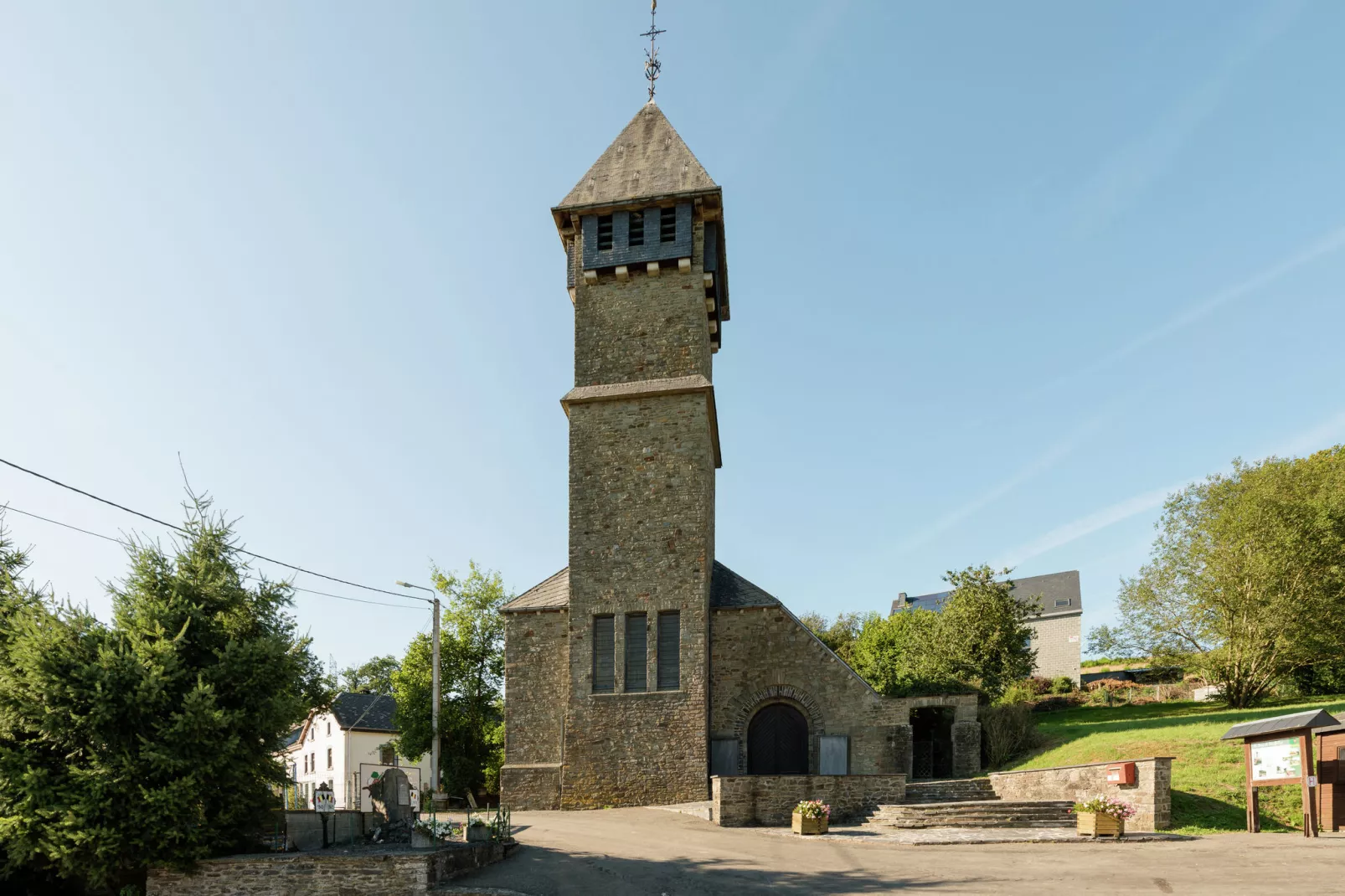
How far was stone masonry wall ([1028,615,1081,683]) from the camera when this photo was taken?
196ft

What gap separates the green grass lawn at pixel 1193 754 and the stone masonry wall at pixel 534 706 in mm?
12764

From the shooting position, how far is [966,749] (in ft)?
79.9

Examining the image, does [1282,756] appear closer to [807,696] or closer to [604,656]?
[807,696]

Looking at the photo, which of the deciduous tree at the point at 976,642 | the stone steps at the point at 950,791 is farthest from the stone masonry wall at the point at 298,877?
the deciduous tree at the point at 976,642

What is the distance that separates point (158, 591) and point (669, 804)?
13.6 meters

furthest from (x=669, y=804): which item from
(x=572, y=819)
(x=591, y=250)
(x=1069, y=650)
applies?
(x=1069, y=650)

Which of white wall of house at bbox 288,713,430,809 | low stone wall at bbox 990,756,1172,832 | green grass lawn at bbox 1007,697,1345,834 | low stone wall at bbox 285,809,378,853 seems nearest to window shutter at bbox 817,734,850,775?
low stone wall at bbox 990,756,1172,832

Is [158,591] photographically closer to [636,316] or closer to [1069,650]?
[636,316]

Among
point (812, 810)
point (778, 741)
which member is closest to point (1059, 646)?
point (778, 741)

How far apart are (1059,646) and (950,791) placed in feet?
152

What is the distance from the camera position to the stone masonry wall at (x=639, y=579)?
22766 millimetres

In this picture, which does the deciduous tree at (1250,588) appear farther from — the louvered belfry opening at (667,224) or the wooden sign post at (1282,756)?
the louvered belfry opening at (667,224)

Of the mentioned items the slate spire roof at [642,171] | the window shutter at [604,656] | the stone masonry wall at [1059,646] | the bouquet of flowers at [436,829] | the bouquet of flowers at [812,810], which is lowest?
the stone masonry wall at [1059,646]

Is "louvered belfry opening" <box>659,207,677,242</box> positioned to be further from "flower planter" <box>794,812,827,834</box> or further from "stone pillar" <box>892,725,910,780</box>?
"flower planter" <box>794,812,827,834</box>
